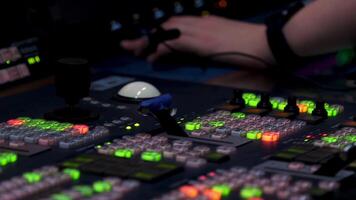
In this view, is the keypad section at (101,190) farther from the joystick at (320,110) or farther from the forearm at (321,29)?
the forearm at (321,29)

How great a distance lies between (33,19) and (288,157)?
717 mm

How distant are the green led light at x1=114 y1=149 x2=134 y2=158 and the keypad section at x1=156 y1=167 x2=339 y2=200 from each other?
0.12 m

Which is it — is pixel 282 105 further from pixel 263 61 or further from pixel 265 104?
pixel 263 61

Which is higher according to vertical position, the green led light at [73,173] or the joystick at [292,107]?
the green led light at [73,173]

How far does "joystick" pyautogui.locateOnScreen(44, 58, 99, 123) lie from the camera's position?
3.68ft

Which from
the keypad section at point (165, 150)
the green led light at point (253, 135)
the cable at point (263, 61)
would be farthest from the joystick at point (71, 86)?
the cable at point (263, 61)

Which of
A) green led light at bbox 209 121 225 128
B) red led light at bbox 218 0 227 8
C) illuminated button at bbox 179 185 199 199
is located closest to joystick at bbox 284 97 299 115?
green led light at bbox 209 121 225 128

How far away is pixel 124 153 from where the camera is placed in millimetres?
973

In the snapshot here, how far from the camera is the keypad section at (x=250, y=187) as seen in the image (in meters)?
0.83

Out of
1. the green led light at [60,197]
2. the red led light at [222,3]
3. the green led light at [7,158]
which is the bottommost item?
the green led light at [60,197]

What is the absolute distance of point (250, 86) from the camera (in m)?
1.47

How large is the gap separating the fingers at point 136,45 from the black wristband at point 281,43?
0.26 meters

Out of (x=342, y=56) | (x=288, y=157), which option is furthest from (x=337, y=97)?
(x=288, y=157)

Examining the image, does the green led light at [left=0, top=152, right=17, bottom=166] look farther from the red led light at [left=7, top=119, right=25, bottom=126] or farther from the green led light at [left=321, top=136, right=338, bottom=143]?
the green led light at [left=321, top=136, right=338, bottom=143]
